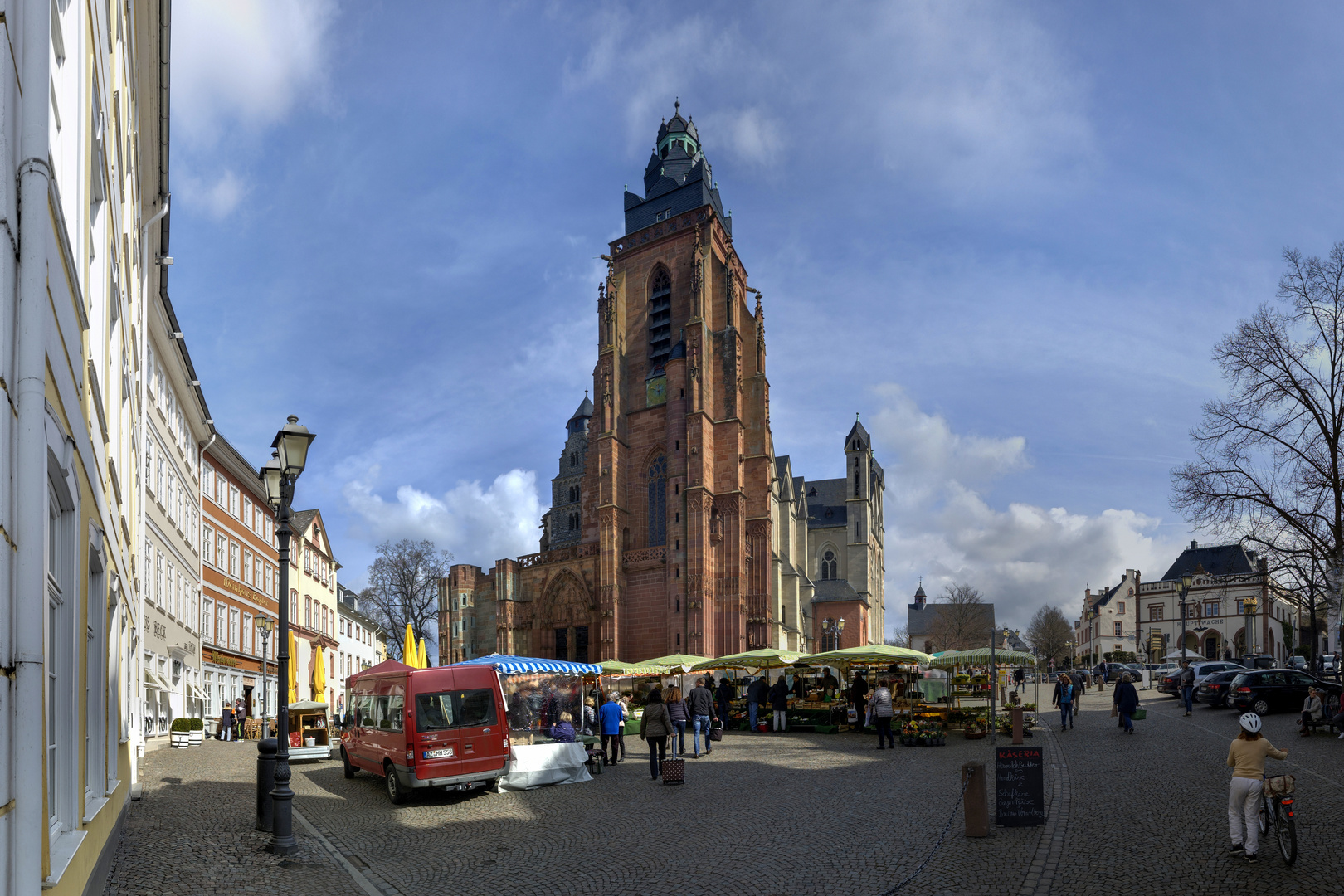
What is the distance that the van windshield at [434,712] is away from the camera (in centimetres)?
1491

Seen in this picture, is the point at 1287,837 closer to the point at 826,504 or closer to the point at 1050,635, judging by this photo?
the point at 826,504

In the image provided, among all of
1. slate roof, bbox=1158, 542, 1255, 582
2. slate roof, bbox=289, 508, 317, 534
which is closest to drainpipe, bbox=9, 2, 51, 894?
slate roof, bbox=289, 508, 317, 534

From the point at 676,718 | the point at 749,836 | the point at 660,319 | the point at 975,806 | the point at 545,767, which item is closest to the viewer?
the point at 975,806

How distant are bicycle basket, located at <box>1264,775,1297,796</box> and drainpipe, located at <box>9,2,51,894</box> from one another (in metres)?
10.1

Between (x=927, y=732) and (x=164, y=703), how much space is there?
21.7 meters

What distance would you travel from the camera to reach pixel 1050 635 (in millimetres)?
117188

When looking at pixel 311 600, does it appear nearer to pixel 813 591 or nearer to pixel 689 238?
pixel 689 238

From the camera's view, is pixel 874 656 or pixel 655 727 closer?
pixel 655 727

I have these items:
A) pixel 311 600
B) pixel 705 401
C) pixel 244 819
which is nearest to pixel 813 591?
pixel 705 401

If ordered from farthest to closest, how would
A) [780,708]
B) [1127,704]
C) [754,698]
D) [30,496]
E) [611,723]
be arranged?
[754,698] < [780,708] < [1127,704] < [611,723] < [30,496]

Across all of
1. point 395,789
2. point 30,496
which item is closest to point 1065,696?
point 395,789

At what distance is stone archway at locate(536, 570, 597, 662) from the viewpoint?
185 ft

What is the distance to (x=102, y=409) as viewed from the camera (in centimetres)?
873

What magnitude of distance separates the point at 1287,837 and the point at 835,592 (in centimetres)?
7606
